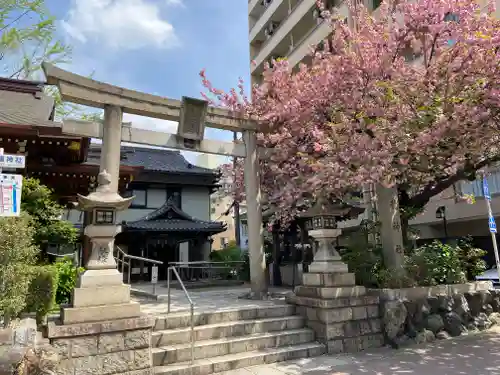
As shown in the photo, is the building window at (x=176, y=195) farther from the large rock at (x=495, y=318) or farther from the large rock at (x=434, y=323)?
the large rock at (x=495, y=318)

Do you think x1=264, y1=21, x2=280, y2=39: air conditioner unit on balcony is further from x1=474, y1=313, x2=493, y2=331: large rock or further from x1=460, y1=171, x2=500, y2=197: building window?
x1=474, y1=313, x2=493, y2=331: large rock

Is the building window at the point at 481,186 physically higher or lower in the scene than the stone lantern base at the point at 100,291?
higher

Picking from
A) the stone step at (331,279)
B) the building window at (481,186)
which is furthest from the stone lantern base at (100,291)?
the building window at (481,186)

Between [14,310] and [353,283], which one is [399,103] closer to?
[353,283]

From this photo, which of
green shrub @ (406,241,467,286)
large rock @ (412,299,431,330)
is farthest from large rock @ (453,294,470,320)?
large rock @ (412,299,431,330)

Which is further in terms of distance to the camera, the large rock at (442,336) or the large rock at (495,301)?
the large rock at (495,301)

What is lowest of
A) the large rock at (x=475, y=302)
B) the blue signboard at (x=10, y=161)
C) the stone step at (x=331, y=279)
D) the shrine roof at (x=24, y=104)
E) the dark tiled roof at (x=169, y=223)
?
the large rock at (x=475, y=302)

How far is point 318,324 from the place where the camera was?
7.27 metres

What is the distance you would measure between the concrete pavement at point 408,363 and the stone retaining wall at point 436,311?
1.24ft

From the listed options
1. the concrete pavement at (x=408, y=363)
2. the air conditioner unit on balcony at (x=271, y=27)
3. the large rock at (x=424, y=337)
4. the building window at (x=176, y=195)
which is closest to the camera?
the concrete pavement at (x=408, y=363)

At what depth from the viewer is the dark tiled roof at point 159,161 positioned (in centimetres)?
2281

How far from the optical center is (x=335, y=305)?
721 centimetres

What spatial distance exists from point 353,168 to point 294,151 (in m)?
2.38

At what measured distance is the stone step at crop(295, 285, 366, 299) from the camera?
7359mm
